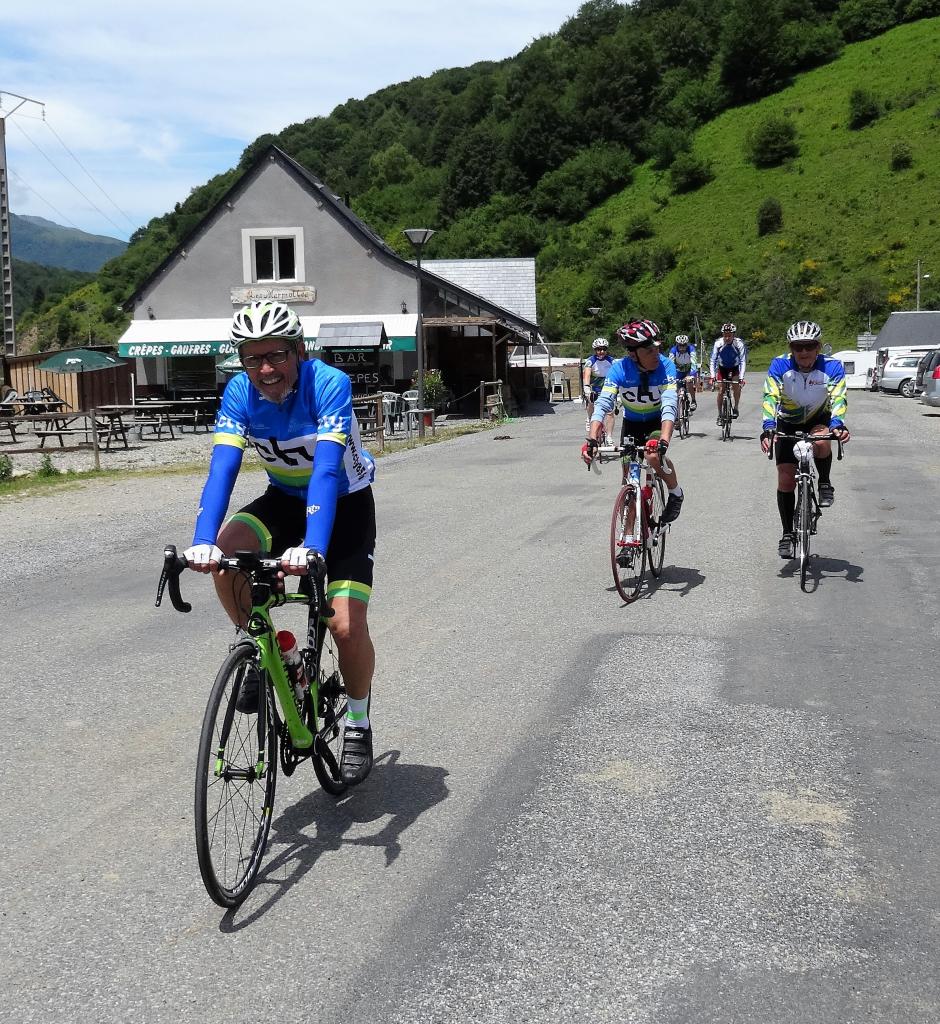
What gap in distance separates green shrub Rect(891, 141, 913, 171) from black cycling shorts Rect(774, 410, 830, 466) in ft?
311

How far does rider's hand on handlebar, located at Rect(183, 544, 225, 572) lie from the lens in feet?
12.2

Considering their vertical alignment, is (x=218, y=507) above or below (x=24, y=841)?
above

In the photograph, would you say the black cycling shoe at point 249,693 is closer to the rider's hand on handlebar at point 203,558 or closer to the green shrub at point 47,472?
the rider's hand on handlebar at point 203,558

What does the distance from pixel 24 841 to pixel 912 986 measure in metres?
2.96

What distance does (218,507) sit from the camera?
3.97 metres

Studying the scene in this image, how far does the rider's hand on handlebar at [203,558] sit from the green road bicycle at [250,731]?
0.02 metres

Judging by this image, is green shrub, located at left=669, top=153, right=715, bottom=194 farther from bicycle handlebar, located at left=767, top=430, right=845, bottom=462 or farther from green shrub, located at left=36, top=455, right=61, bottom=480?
bicycle handlebar, located at left=767, top=430, right=845, bottom=462

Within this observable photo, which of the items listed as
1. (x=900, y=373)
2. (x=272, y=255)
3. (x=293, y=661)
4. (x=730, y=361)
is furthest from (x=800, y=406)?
(x=900, y=373)

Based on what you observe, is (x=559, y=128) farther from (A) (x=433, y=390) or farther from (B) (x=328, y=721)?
(B) (x=328, y=721)

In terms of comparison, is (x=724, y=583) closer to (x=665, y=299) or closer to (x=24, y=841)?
(x=24, y=841)

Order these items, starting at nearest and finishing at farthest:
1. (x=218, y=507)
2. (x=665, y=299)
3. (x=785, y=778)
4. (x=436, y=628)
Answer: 1. (x=218, y=507)
2. (x=785, y=778)
3. (x=436, y=628)
4. (x=665, y=299)

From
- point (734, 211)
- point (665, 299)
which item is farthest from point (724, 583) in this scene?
point (734, 211)

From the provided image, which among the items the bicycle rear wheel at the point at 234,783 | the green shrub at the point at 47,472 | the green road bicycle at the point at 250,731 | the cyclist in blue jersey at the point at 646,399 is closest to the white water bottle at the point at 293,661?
the green road bicycle at the point at 250,731

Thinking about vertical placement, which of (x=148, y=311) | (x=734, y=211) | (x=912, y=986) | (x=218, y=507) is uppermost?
(x=734, y=211)
